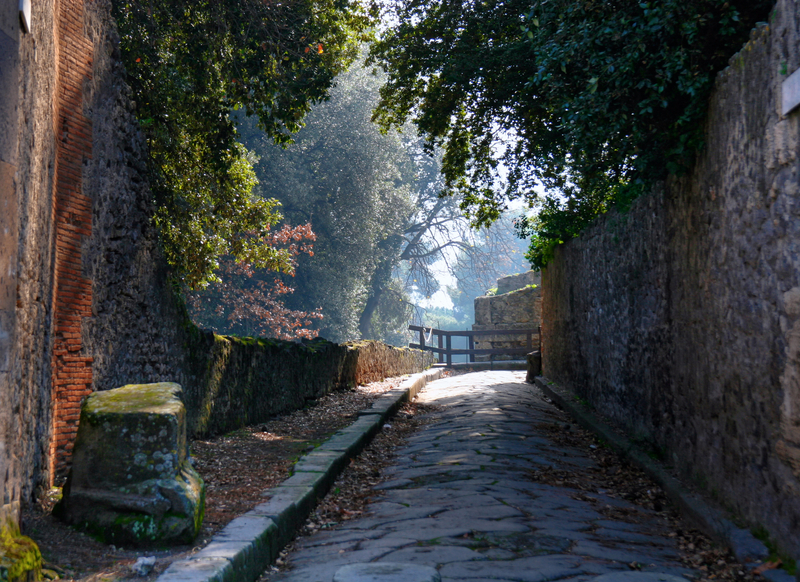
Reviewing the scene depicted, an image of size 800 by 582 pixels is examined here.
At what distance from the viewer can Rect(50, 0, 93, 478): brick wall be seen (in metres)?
4.39

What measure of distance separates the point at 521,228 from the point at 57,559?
10.3 m

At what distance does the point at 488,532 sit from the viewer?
12.0 ft

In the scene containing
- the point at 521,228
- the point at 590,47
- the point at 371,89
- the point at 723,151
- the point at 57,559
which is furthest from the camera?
the point at 371,89

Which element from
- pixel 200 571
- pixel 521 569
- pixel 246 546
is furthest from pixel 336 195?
pixel 200 571

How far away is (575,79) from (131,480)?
432 cm

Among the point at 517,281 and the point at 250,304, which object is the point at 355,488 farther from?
the point at 517,281

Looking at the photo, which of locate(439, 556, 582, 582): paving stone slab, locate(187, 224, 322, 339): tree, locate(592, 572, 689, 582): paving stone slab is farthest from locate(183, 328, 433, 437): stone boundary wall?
locate(187, 224, 322, 339): tree

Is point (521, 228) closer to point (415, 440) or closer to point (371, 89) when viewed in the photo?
point (415, 440)

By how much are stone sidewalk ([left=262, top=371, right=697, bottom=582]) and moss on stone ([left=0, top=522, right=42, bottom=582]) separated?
1.10 m

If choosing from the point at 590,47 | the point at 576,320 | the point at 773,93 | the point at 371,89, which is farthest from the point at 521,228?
the point at 371,89

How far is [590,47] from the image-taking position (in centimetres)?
509

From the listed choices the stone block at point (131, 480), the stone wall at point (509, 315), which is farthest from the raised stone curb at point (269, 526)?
the stone wall at point (509, 315)

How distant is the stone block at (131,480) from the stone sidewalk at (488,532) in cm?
57

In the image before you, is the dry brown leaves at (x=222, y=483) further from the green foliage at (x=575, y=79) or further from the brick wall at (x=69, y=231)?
the green foliage at (x=575, y=79)
